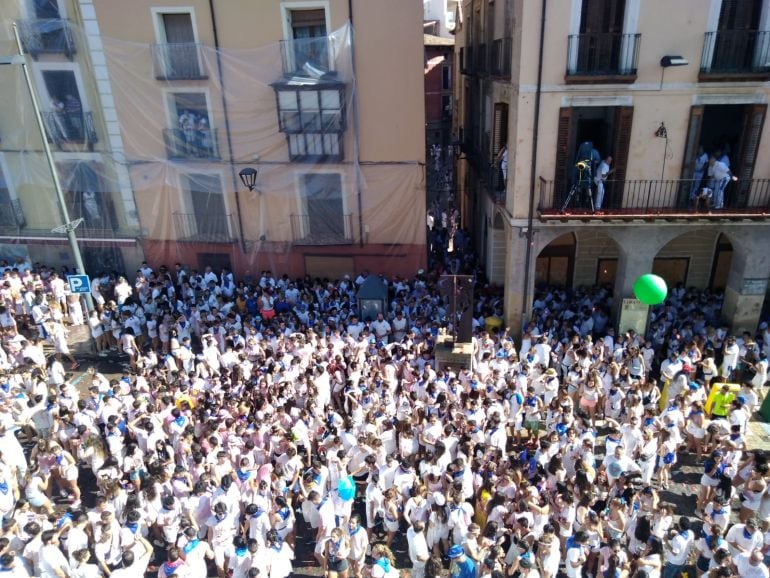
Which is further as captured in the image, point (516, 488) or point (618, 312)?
point (618, 312)

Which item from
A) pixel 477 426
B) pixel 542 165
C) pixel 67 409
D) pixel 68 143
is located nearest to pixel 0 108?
pixel 68 143

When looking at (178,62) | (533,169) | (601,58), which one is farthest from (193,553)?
(178,62)

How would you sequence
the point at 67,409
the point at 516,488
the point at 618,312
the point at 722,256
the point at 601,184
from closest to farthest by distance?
the point at 516,488 < the point at 67,409 < the point at 601,184 < the point at 618,312 < the point at 722,256

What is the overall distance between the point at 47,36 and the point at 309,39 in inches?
310

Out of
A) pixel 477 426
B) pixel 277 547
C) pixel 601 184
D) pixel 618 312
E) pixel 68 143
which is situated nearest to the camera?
pixel 277 547

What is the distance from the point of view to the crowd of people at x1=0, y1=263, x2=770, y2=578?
762cm

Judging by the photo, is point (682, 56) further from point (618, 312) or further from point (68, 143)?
point (68, 143)

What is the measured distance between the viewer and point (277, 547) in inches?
295

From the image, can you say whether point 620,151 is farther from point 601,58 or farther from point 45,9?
point 45,9

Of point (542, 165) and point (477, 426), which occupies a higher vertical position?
point (542, 165)

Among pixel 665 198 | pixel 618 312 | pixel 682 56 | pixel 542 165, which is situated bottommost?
pixel 618 312

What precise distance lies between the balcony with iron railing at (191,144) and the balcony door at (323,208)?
9.40ft

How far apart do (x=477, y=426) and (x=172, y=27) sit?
45.9 feet

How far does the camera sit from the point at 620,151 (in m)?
13.1
